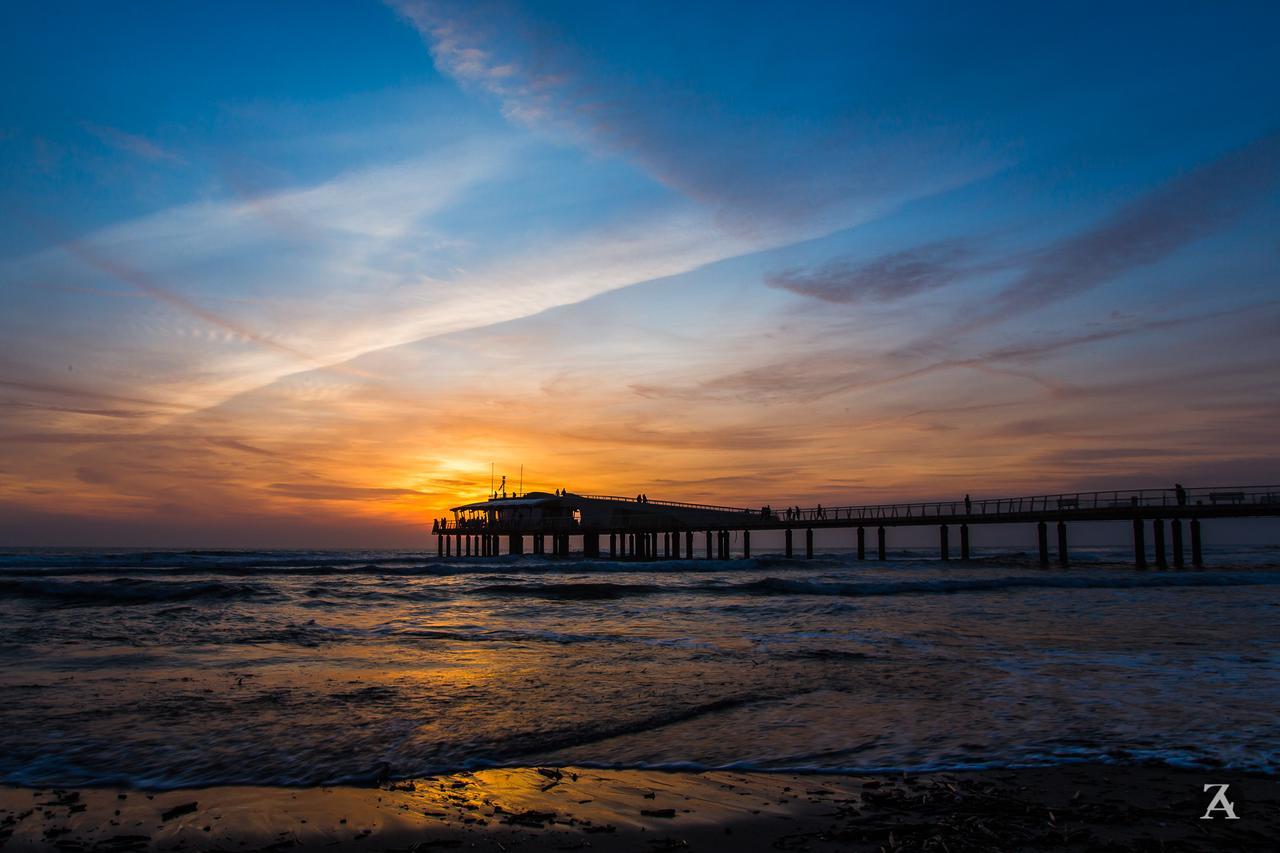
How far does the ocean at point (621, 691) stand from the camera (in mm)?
7395

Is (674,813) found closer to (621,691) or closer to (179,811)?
(179,811)

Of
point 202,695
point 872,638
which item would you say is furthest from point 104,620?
point 872,638

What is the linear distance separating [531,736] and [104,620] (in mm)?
16754

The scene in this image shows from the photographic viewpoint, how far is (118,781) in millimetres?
6715

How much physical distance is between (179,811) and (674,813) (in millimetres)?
3659

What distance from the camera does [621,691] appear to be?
10469 mm

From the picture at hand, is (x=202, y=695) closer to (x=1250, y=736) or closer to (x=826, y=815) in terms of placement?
(x=826, y=815)

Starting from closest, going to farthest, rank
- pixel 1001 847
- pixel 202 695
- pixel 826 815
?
1. pixel 1001 847
2. pixel 826 815
3. pixel 202 695

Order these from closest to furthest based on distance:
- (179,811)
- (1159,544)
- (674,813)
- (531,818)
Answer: (531,818) < (674,813) < (179,811) < (1159,544)

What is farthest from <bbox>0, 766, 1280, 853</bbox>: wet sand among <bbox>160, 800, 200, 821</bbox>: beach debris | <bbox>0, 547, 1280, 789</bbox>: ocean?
<bbox>0, 547, 1280, 789</bbox>: ocean

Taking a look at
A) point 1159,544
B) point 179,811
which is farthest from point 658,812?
point 1159,544

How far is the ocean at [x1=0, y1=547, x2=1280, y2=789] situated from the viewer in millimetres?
7395

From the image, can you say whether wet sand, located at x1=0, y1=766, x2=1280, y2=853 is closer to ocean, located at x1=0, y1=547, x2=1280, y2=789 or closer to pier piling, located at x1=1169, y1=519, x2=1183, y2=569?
ocean, located at x1=0, y1=547, x2=1280, y2=789

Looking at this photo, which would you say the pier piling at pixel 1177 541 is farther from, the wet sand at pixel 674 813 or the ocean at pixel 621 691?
the wet sand at pixel 674 813
